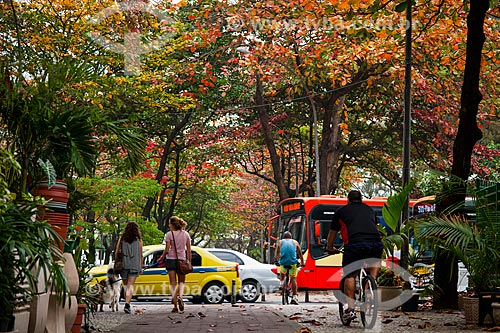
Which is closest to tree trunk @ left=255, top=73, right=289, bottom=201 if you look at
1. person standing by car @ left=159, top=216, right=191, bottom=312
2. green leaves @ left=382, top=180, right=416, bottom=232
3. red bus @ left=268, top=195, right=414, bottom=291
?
red bus @ left=268, top=195, right=414, bottom=291

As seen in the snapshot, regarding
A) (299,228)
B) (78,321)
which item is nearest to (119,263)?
(78,321)

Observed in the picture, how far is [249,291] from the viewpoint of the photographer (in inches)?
972

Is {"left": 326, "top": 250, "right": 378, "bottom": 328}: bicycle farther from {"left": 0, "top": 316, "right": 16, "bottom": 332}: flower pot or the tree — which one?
{"left": 0, "top": 316, "right": 16, "bottom": 332}: flower pot

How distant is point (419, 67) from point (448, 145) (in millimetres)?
4164

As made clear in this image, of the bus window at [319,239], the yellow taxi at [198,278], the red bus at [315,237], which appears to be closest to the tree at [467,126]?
the yellow taxi at [198,278]

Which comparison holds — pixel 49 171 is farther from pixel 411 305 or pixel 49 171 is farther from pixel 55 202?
pixel 411 305

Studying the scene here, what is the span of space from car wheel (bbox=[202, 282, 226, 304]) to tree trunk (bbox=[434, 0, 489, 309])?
27.2ft

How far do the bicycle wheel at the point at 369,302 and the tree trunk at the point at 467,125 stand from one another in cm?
366

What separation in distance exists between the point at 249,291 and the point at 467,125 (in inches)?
426

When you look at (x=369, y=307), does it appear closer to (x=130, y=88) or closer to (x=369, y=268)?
(x=369, y=268)

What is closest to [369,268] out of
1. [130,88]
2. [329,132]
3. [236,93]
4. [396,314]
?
[396,314]

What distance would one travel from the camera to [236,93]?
105ft

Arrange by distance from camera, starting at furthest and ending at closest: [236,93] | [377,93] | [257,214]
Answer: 1. [257,214]
2. [236,93]
3. [377,93]

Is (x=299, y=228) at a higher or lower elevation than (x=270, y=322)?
higher
